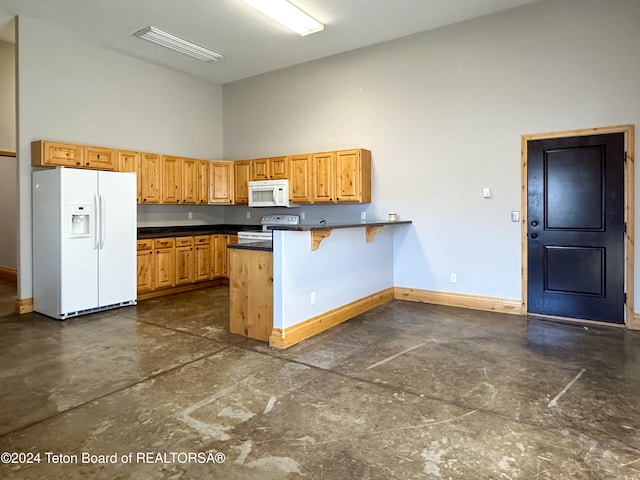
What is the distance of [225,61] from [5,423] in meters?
5.77

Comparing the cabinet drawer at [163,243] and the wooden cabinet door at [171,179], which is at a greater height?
the wooden cabinet door at [171,179]

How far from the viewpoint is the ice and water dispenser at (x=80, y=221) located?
4.79 metres

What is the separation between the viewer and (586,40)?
445 centimetres

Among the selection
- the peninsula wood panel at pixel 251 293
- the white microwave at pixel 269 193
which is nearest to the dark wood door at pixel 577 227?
the peninsula wood panel at pixel 251 293

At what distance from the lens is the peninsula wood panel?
3887 mm

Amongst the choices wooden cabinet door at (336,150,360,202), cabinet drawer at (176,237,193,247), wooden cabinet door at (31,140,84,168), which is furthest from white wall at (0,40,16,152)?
wooden cabinet door at (336,150,360,202)

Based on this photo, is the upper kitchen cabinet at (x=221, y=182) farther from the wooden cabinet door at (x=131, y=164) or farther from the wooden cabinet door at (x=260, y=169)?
the wooden cabinet door at (x=131, y=164)

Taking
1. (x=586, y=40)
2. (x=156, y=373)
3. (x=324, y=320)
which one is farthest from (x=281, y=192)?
(x=586, y=40)

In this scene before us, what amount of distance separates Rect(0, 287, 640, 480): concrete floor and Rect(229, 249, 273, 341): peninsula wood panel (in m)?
0.17

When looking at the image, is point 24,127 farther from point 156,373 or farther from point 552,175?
point 552,175

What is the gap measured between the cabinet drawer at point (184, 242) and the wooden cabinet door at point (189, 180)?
2.20 feet

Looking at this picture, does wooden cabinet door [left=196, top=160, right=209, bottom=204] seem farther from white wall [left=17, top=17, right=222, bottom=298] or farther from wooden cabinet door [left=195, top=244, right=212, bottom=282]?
wooden cabinet door [left=195, top=244, right=212, bottom=282]

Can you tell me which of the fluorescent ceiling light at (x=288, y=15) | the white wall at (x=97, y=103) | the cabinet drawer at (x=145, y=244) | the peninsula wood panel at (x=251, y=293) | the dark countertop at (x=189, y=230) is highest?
the fluorescent ceiling light at (x=288, y=15)

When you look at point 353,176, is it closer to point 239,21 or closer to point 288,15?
point 288,15
